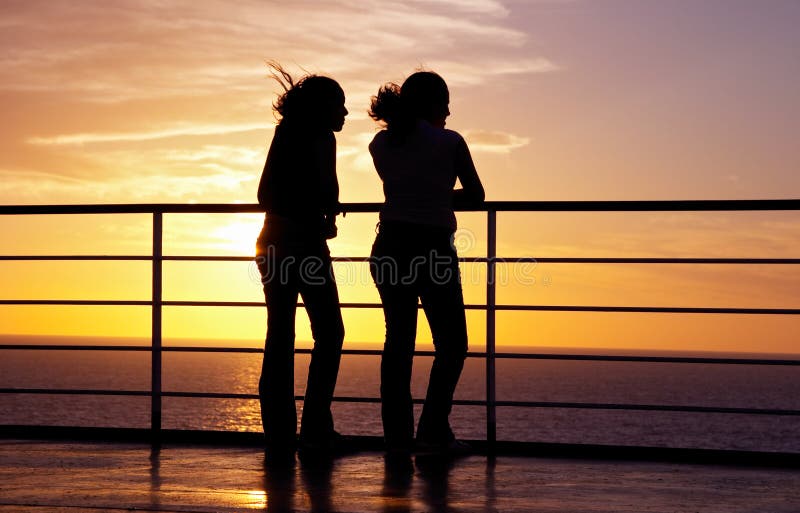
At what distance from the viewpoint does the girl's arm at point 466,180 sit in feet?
10.4

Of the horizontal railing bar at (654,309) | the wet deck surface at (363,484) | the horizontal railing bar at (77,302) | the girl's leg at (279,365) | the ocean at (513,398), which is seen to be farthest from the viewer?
the ocean at (513,398)

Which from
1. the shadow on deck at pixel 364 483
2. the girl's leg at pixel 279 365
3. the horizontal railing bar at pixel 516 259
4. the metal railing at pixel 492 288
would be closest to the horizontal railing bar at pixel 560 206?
the metal railing at pixel 492 288

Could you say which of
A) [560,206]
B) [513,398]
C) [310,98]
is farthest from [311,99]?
[513,398]

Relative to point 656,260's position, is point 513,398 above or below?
below

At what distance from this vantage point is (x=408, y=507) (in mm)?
2396

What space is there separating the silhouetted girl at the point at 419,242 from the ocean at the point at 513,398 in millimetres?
45839

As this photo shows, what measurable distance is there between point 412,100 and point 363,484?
1.20m

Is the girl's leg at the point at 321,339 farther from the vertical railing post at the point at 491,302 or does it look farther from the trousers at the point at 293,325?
the vertical railing post at the point at 491,302

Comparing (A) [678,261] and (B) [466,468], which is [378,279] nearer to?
(B) [466,468]

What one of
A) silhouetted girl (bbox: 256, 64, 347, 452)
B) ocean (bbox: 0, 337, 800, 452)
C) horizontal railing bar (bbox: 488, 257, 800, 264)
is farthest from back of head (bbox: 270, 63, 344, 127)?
ocean (bbox: 0, 337, 800, 452)

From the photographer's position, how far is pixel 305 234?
3215 millimetres

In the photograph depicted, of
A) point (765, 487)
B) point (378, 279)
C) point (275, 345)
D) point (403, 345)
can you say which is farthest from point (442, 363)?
point (765, 487)

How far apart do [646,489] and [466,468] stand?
569mm

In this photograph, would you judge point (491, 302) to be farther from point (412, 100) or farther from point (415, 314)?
point (412, 100)
